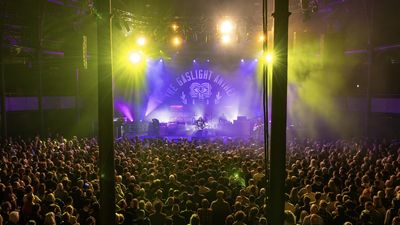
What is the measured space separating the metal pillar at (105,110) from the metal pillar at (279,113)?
1417 mm

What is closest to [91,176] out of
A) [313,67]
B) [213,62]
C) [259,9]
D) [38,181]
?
[38,181]

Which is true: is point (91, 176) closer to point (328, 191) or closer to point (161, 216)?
point (161, 216)

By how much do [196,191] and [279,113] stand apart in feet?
21.3

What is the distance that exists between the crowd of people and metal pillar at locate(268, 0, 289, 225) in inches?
4.9

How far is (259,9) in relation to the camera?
2281 cm

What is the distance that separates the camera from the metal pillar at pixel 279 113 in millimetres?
3084

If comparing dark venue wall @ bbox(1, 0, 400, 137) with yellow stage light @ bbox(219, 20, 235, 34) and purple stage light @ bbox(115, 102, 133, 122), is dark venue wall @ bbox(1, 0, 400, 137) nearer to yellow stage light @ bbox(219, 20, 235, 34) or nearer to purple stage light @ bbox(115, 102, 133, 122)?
yellow stage light @ bbox(219, 20, 235, 34)

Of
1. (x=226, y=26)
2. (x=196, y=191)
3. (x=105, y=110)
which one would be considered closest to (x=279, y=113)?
(x=105, y=110)

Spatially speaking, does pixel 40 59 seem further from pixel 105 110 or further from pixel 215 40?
pixel 105 110

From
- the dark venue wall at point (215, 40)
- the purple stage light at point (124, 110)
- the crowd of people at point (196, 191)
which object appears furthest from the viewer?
the purple stage light at point (124, 110)

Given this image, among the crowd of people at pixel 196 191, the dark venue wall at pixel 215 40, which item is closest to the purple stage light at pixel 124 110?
the dark venue wall at pixel 215 40

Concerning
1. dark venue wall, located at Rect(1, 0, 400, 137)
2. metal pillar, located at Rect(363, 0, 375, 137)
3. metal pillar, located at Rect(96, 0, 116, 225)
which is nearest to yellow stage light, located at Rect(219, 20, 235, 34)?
dark venue wall, located at Rect(1, 0, 400, 137)

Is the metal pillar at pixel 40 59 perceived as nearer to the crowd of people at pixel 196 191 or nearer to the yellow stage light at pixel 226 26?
the crowd of people at pixel 196 191

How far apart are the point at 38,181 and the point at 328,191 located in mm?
7559
